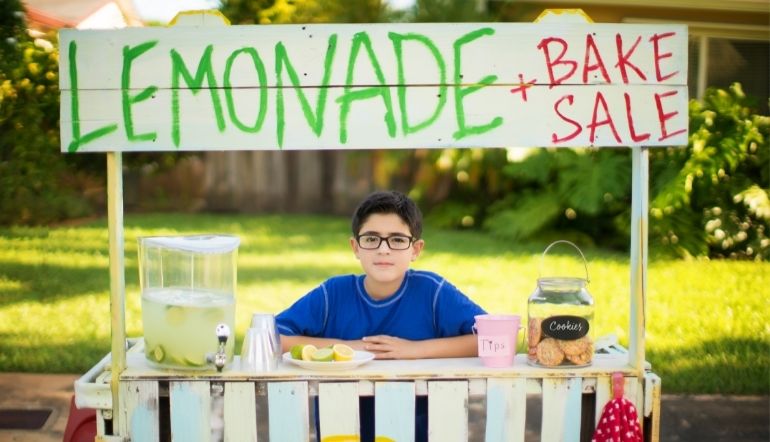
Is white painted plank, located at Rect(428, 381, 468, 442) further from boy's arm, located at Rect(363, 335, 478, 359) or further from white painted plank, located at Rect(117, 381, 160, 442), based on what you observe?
white painted plank, located at Rect(117, 381, 160, 442)

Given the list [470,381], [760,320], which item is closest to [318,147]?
[470,381]

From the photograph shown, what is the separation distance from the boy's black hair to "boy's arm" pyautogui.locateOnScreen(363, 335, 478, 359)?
1.13 ft

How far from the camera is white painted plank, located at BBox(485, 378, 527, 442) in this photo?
2.74 metres

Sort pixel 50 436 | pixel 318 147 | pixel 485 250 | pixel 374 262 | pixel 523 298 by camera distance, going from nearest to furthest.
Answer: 1. pixel 318 147
2. pixel 374 262
3. pixel 50 436
4. pixel 523 298
5. pixel 485 250

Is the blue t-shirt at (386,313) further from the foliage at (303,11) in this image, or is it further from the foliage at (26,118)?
the foliage at (303,11)

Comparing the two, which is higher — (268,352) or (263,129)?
(263,129)

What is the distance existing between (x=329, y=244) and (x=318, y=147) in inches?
297

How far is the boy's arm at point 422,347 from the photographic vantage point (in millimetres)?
2906

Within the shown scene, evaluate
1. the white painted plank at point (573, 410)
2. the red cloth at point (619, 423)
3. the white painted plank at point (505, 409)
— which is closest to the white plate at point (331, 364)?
the white painted plank at point (505, 409)

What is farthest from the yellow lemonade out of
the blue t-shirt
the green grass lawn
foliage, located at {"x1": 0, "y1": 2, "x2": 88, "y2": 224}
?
foliage, located at {"x1": 0, "y1": 2, "x2": 88, "y2": 224}

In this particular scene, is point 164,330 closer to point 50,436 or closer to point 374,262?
point 374,262

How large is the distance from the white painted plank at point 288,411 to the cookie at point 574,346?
75 centimetres

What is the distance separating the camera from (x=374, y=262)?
118 inches

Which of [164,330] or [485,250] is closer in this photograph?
[164,330]
